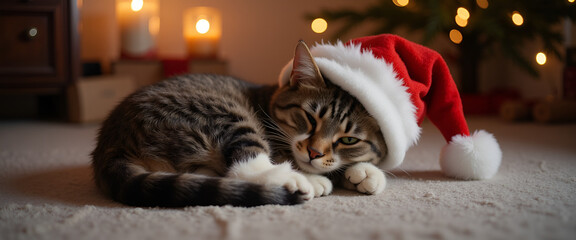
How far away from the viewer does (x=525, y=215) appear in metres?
0.88

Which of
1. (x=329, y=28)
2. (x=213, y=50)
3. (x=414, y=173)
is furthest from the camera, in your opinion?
(x=329, y=28)

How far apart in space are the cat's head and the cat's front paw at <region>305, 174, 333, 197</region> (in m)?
0.02

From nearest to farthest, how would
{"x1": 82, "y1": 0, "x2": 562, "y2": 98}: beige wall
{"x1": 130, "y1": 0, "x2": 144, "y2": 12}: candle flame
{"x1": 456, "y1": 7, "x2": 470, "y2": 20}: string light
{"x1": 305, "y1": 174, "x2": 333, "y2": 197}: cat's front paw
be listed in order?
{"x1": 305, "y1": 174, "x2": 333, "y2": 197}: cat's front paw < {"x1": 456, "y1": 7, "x2": 470, "y2": 20}: string light < {"x1": 130, "y1": 0, "x2": 144, "y2": 12}: candle flame < {"x1": 82, "y1": 0, "x2": 562, "y2": 98}: beige wall

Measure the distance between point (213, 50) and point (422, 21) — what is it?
1306 millimetres

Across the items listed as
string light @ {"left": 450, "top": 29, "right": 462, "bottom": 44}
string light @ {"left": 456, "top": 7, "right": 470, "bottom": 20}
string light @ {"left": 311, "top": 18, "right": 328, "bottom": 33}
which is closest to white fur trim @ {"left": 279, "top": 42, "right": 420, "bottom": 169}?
string light @ {"left": 456, "top": 7, "right": 470, "bottom": 20}

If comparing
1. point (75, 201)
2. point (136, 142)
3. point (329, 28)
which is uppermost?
point (329, 28)

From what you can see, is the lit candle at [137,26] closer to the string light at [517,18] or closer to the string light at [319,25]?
the string light at [319,25]

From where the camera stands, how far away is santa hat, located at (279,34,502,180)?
1096 millimetres

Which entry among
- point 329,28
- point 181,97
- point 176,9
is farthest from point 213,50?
point 181,97

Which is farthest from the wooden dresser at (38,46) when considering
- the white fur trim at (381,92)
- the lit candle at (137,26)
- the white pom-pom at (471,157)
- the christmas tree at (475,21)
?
the white pom-pom at (471,157)

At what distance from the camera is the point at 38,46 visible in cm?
235

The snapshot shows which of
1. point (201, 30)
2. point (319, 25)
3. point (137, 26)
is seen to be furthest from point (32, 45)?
point (319, 25)

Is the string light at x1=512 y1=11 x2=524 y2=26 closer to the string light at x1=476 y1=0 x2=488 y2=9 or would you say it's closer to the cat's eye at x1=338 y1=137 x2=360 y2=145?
the string light at x1=476 y1=0 x2=488 y2=9

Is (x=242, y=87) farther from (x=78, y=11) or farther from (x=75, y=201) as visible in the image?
(x=78, y=11)
